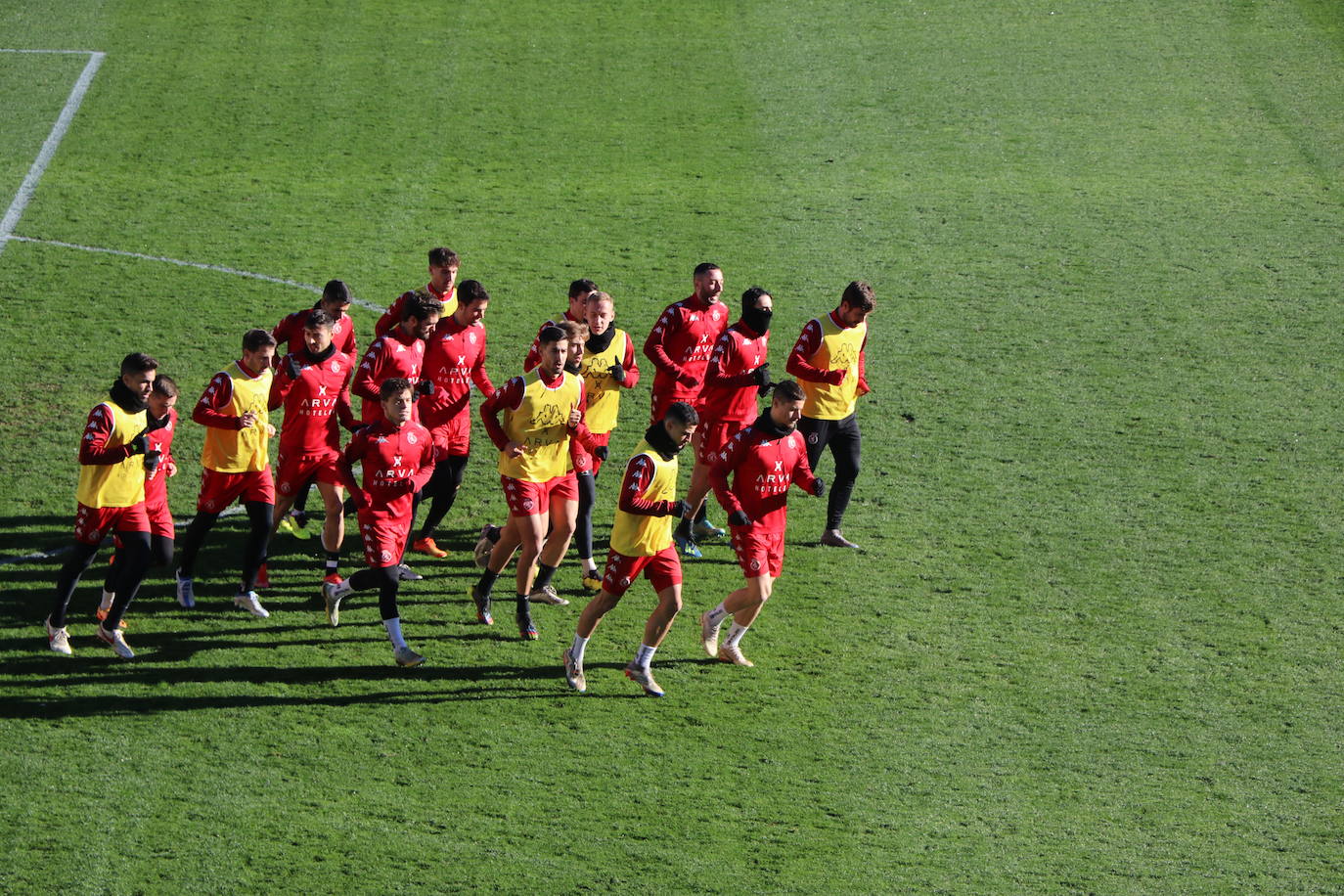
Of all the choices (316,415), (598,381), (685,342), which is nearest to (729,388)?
(685,342)

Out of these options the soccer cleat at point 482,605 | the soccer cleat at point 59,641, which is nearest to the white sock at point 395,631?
the soccer cleat at point 482,605

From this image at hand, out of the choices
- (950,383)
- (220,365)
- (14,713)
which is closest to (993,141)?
(950,383)

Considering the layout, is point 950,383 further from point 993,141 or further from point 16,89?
point 16,89

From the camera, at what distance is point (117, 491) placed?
9.73m

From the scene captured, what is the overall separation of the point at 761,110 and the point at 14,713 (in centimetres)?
1410

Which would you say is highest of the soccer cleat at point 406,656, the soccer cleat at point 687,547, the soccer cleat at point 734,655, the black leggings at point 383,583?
the black leggings at point 383,583

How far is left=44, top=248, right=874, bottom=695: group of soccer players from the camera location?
9.77 meters

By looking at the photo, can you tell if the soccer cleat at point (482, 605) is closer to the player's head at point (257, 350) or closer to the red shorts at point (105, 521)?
the player's head at point (257, 350)

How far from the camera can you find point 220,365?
14.6m

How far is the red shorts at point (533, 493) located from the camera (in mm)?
10281

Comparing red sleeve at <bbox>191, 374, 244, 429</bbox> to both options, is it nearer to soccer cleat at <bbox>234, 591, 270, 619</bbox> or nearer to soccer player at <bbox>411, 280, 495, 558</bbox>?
soccer cleat at <bbox>234, 591, 270, 619</bbox>

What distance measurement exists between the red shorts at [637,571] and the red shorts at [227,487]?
8.52ft

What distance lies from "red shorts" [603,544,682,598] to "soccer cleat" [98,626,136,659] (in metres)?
3.11

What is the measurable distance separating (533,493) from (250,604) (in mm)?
2143
